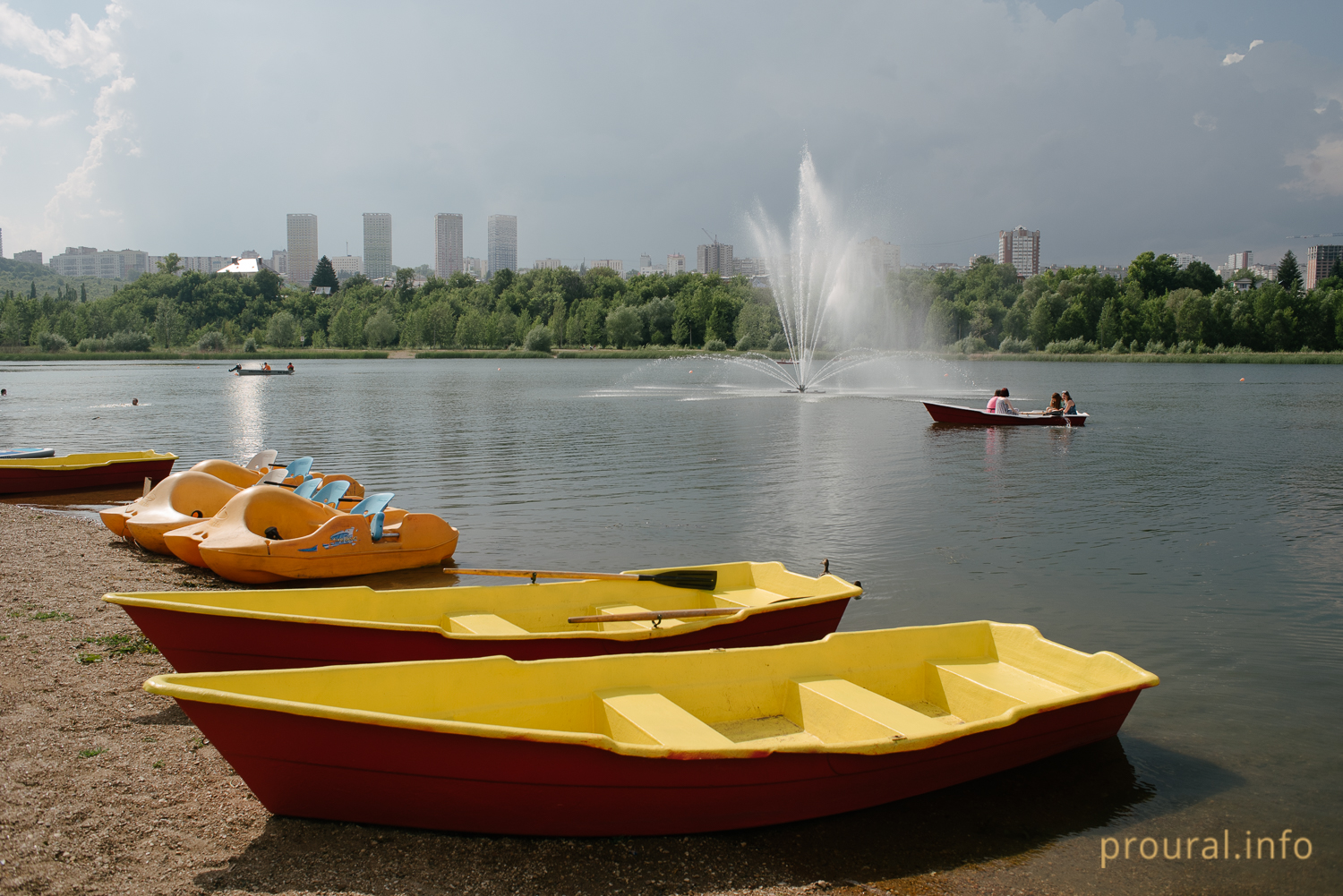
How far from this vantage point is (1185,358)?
359ft

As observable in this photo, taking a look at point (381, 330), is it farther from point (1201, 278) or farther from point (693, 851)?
point (693, 851)

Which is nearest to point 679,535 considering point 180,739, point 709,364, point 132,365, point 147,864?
point 180,739

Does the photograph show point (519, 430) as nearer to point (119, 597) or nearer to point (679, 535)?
point (679, 535)

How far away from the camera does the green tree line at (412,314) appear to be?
138250mm

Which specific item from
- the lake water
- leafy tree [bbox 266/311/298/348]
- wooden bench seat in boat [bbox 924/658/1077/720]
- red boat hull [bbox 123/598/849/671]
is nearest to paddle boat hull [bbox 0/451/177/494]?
the lake water

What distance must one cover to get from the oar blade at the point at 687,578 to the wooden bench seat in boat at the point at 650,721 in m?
3.16

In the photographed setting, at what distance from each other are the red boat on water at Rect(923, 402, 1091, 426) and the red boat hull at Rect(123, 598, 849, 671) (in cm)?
2632

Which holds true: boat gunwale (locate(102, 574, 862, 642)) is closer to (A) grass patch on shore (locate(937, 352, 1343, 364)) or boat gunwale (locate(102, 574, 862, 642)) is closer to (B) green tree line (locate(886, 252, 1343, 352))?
(A) grass patch on shore (locate(937, 352, 1343, 364))

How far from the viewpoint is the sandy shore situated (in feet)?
15.7

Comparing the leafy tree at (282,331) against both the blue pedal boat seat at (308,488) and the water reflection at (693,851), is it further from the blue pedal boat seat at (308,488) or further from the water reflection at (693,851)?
the water reflection at (693,851)

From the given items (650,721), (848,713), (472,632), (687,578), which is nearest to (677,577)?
(687,578)

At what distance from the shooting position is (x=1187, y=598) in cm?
1155

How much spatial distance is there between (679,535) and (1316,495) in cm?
1461

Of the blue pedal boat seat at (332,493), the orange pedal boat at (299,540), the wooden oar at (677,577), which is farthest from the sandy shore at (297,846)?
the blue pedal boat seat at (332,493)
